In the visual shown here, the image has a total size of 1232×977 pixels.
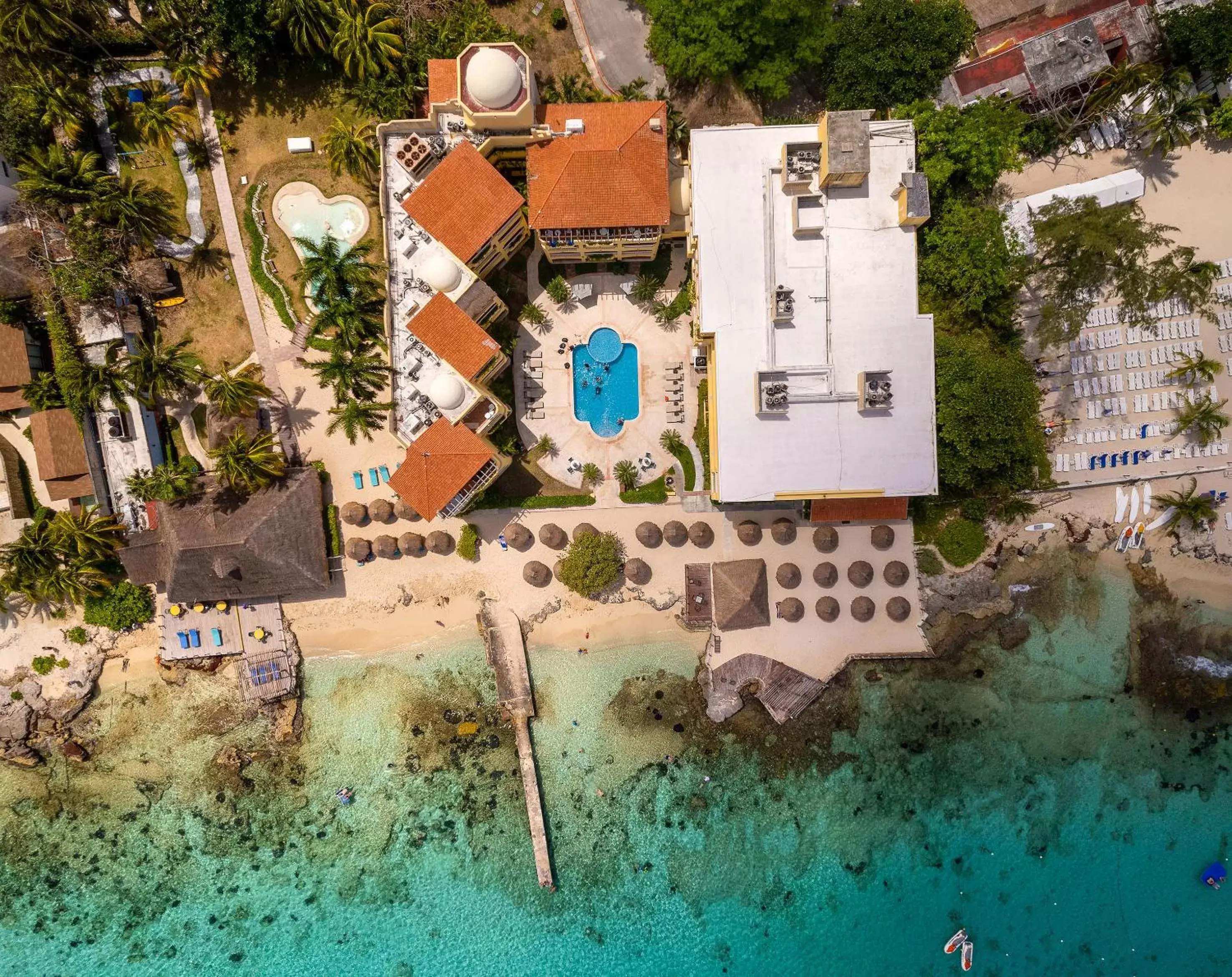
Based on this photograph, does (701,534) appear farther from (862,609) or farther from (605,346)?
(605,346)

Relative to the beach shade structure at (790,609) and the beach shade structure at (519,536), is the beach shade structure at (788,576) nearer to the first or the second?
the beach shade structure at (790,609)

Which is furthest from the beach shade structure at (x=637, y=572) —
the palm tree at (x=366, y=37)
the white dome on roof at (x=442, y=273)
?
the palm tree at (x=366, y=37)

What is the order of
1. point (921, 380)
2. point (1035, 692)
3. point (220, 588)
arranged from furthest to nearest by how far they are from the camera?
point (1035, 692), point (220, 588), point (921, 380)

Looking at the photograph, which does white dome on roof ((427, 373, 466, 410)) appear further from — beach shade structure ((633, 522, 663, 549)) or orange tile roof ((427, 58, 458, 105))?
orange tile roof ((427, 58, 458, 105))

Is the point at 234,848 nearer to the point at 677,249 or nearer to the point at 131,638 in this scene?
the point at 131,638

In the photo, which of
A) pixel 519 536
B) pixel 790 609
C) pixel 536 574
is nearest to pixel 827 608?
pixel 790 609

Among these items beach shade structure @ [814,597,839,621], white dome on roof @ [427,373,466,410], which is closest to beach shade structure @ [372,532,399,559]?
white dome on roof @ [427,373,466,410]

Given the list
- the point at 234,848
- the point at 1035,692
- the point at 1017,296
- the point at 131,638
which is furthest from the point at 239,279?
the point at 1035,692
